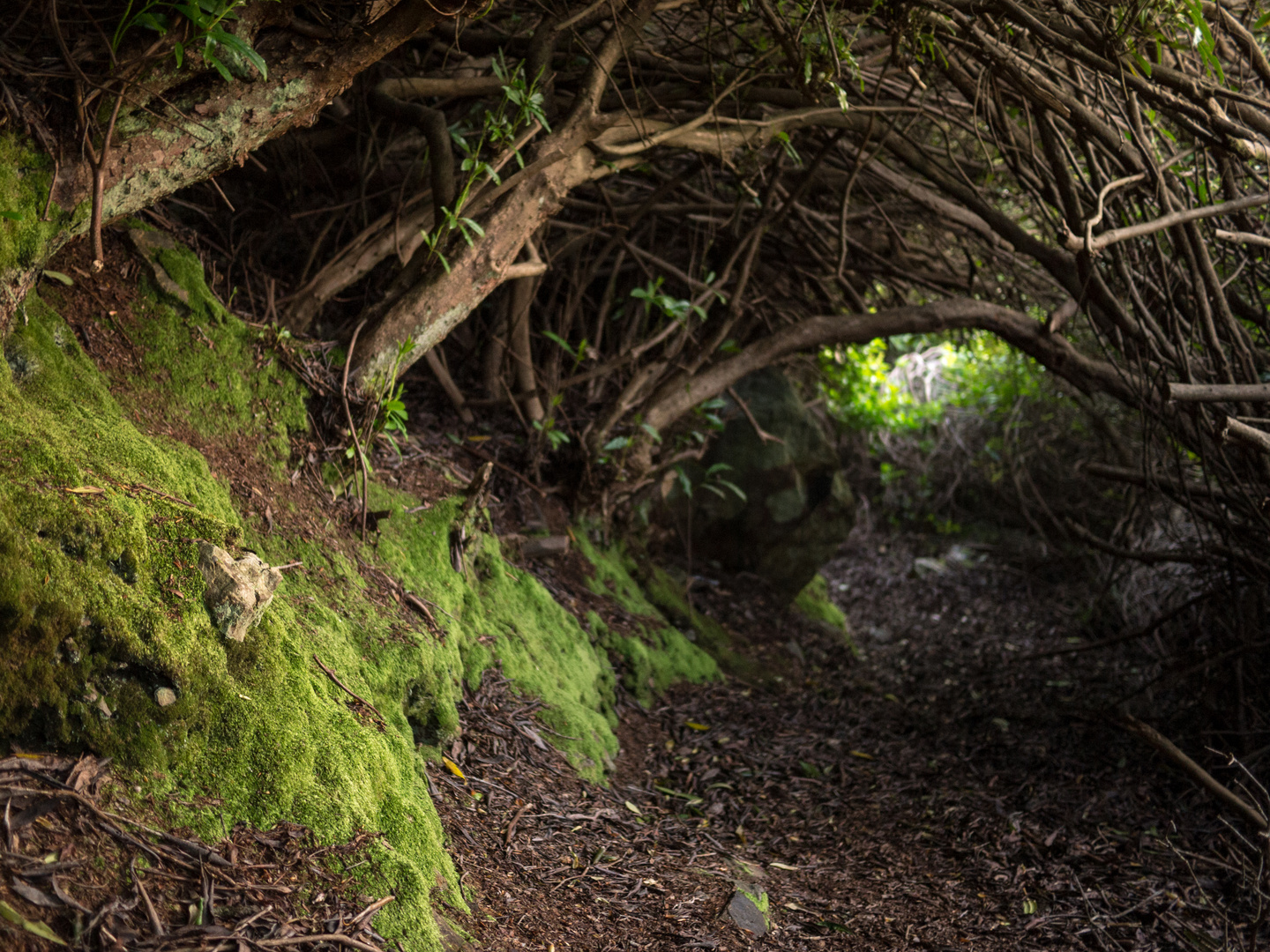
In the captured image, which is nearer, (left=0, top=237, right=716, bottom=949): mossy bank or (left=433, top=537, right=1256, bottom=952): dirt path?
(left=0, top=237, right=716, bottom=949): mossy bank

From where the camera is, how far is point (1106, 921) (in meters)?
3.02

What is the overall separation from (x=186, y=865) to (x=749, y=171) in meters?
3.71

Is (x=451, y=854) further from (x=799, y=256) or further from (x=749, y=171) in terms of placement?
(x=799, y=256)

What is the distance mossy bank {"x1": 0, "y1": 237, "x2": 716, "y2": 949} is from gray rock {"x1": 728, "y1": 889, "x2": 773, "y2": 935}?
2.95ft

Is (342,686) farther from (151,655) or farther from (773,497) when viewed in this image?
(773,497)

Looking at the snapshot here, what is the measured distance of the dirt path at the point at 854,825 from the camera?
96.3 inches

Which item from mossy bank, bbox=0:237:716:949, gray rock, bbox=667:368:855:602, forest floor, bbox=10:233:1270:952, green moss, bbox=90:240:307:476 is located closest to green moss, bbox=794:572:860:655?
gray rock, bbox=667:368:855:602

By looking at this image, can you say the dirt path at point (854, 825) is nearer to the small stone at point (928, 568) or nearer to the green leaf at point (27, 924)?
the green leaf at point (27, 924)

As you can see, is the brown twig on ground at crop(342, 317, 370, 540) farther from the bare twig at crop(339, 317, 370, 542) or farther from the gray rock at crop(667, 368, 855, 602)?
the gray rock at crop(667, 368, 855, 602)

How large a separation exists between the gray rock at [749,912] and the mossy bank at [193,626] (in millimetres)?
899

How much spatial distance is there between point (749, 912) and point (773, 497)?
3.71 metres

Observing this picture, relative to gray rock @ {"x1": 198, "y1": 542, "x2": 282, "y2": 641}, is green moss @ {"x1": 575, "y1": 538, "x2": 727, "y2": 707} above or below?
below

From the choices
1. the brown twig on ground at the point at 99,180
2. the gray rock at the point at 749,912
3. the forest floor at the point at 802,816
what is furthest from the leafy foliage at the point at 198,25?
the gray rock at the point at 749,912

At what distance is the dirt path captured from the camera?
8.02ft
